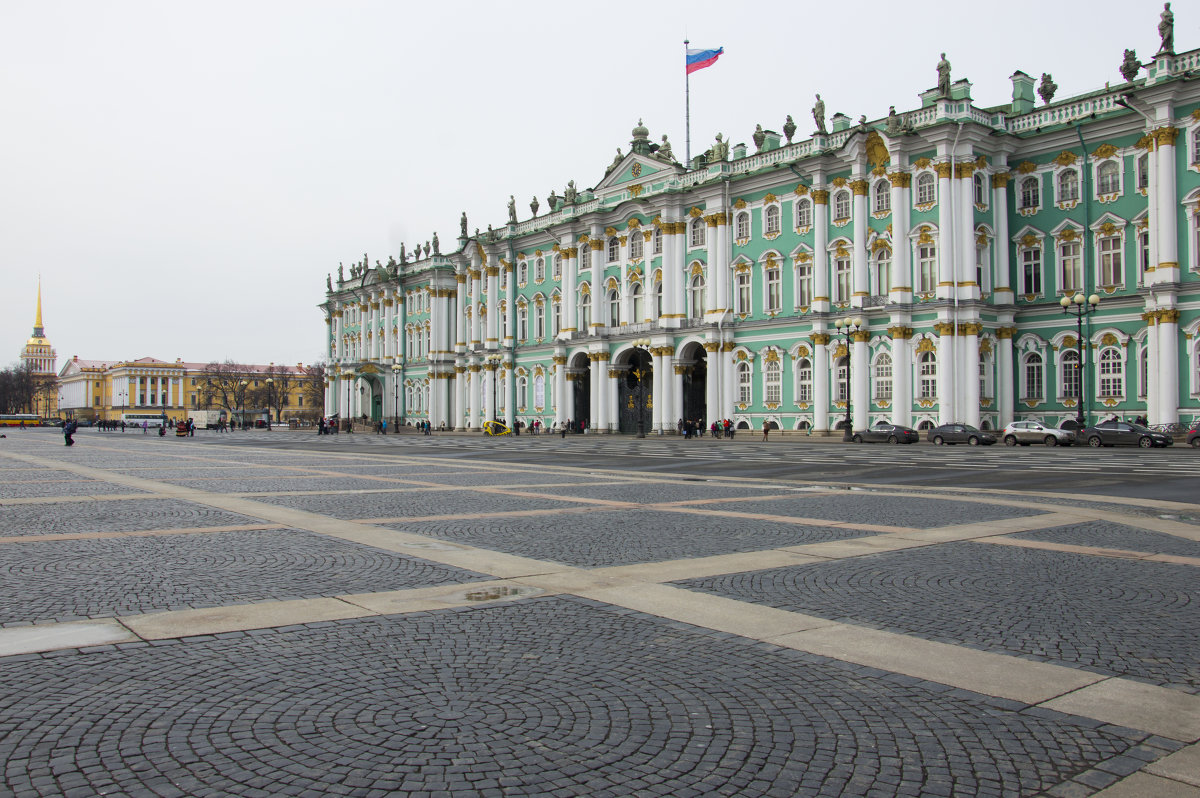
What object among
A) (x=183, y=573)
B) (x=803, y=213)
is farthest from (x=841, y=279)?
(x=183, y=573)

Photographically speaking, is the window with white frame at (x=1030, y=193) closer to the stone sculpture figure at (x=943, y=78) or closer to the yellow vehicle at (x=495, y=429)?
the stone sculpture figure at (x=943, y=78)

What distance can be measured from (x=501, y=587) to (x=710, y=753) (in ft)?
13.6

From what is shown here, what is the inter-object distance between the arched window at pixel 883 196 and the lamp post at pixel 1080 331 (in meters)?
10.6

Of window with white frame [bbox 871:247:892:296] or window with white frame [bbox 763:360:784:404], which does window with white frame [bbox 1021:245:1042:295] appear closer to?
window with white frame [bbox 871:247:892:296]

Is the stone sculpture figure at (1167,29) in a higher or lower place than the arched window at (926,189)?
higher

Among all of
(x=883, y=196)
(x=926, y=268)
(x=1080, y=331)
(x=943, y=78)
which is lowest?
(x=1080, y=331)

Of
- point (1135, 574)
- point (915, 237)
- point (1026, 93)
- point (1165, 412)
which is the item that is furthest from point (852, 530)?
point (1026, 93)

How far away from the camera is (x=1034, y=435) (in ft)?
140

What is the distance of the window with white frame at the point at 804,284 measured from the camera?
55.4 metres

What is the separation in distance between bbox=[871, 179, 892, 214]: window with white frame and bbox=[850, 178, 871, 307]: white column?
0.56 m

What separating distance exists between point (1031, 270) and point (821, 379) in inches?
499

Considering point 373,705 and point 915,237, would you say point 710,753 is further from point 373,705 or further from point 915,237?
point 915,237

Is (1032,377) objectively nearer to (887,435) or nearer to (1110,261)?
(1110,261)

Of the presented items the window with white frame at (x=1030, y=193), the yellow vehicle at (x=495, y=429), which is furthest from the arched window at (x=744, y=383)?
the yellow vehicle at (x=495, y=429)
